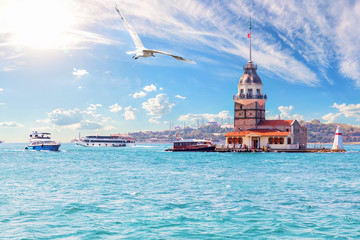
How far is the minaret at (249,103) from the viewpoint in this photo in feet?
310

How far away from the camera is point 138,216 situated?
19172 mm

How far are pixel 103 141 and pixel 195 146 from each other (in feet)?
309

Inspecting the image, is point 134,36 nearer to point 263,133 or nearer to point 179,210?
point 179,210

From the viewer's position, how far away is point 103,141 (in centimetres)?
18625

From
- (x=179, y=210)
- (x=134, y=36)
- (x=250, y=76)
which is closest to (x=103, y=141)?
(x=250, y=76)

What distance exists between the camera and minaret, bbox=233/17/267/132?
94.6 m

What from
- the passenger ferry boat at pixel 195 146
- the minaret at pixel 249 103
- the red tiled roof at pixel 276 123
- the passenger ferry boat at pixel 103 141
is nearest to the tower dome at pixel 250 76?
the minaret at pixel 249 103

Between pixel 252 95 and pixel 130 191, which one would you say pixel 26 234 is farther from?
pixel 252 95

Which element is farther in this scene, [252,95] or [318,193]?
[252,95]

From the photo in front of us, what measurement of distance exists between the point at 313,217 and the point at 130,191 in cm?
1273

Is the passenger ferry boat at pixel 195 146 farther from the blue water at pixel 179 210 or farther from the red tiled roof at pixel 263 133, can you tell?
the blue water at pixel 179 210

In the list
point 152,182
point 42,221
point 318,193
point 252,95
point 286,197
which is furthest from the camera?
point 252,95

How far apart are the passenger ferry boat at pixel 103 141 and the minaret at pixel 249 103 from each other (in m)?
97.8

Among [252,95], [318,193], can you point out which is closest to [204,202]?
[318,193]
